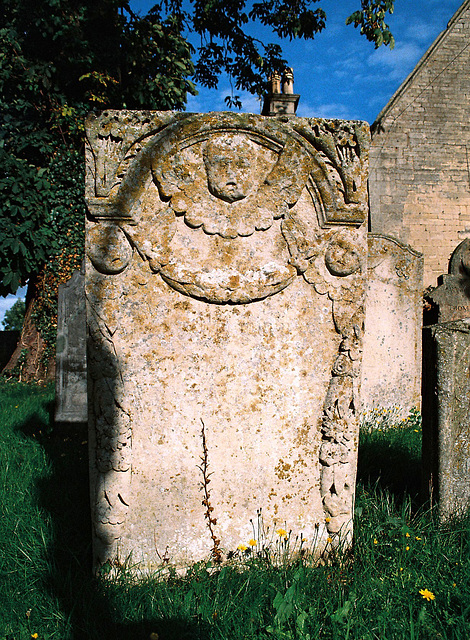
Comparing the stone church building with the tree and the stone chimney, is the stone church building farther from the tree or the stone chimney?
the tree

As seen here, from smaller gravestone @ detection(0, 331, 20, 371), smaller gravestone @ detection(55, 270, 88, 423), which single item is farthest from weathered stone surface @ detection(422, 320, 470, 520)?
smaller gravestone @ detection(0, 331, 20, 371)

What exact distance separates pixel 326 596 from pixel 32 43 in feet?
30.0

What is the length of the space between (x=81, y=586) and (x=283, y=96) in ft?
32.3

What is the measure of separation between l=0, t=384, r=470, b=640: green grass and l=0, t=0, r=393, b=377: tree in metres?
5.68

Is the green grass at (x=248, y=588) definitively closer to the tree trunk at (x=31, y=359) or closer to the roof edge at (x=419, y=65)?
the tree trunk at (x=31, y=359)

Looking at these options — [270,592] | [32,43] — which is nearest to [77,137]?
[32,43]

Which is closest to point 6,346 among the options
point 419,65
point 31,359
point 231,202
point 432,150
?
point 31,359

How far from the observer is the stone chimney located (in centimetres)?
962

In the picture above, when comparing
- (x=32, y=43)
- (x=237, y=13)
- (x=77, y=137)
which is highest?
(x=237, y=13)

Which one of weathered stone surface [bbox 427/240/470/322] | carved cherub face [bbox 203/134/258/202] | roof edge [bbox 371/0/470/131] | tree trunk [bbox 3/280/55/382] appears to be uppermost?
roof edge [bbox 371/0/470/131]

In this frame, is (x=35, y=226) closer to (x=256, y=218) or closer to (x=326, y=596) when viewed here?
(x=256, y=218)

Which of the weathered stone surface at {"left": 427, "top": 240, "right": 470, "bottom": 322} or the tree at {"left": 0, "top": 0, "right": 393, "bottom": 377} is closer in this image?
the weathered stone surface at {"left": 427, "top": 240, "right": 470, "bottom": 322}

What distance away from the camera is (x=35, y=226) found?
7.84 m

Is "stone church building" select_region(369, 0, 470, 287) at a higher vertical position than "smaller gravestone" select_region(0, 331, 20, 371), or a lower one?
higher
